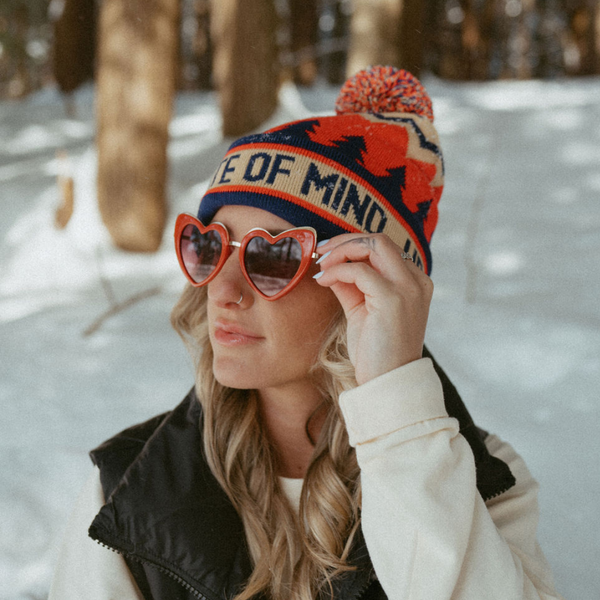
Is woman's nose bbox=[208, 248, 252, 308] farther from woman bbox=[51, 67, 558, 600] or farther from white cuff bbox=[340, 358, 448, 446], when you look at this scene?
white cuff bbox=[340, 358, 448, 446]

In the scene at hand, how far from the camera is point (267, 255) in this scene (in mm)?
1450

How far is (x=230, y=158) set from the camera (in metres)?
1.65

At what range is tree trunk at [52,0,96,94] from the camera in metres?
9.77

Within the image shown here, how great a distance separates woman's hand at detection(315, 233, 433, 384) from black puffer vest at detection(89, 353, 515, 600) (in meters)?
0.39

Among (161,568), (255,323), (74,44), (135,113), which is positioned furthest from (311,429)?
(74,44)

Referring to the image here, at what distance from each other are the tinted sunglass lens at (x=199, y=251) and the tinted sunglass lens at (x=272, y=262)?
0.36 ft

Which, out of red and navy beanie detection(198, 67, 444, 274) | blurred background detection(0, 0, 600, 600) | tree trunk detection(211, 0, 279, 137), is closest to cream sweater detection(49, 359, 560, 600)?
red and navy beanie detection(198, 67, 444, 274)

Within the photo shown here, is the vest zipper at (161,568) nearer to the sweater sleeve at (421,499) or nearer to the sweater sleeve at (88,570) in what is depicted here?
the sweater sleeve at (88,570)

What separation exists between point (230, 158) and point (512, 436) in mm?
2252

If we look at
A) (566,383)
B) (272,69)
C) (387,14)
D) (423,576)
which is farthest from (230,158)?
(272,69)

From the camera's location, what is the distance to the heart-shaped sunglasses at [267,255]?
143 centimetres

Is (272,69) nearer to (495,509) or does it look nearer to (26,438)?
(26,438)

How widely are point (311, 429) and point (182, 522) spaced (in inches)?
17.5

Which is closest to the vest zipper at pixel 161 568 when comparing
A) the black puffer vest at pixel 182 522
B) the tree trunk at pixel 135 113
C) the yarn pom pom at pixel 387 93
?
the black puffer vest at pixel 182 522
